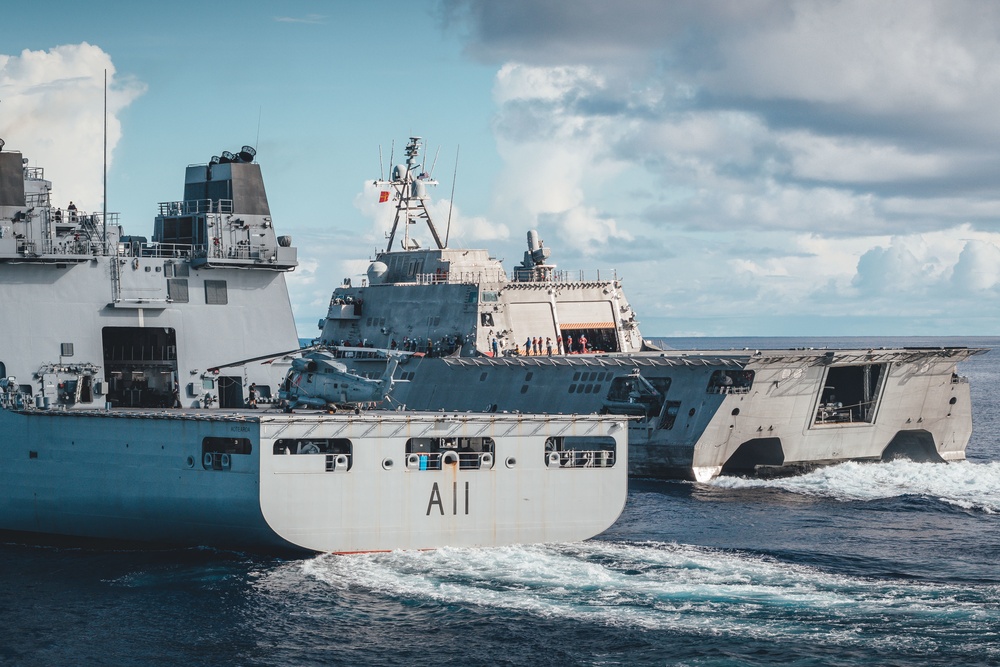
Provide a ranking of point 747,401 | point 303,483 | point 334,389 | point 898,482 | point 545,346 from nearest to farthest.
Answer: point 303,483 < point 334,389 < point 898,482 < point 747,401 < point 545,346

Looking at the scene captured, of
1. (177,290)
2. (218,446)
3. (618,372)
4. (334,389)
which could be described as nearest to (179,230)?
(177,290)

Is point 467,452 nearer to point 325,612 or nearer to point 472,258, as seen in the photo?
point 325,612

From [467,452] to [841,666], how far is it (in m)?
9.58

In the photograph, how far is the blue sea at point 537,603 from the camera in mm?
19766

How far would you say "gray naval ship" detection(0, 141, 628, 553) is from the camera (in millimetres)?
24859

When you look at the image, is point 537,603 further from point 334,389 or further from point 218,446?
point 334,389

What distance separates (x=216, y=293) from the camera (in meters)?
31.9

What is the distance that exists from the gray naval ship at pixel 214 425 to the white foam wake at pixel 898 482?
24.9 ft

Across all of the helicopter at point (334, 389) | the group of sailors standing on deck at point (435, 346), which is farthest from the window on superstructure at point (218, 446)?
the group of sailors standing on deck at point (435, 346)

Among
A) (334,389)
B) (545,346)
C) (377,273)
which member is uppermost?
(377,273)

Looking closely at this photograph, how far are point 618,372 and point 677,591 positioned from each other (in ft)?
63.6

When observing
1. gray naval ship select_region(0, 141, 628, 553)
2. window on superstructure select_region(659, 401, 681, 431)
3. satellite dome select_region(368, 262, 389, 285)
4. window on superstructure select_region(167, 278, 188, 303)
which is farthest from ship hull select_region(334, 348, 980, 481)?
window on superstructure select_region(167, 278, 188, 303)

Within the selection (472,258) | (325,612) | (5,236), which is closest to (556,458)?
(325,612)

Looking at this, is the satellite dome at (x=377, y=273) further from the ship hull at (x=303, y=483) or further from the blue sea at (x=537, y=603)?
the ship hull at (x=303, y=483)
